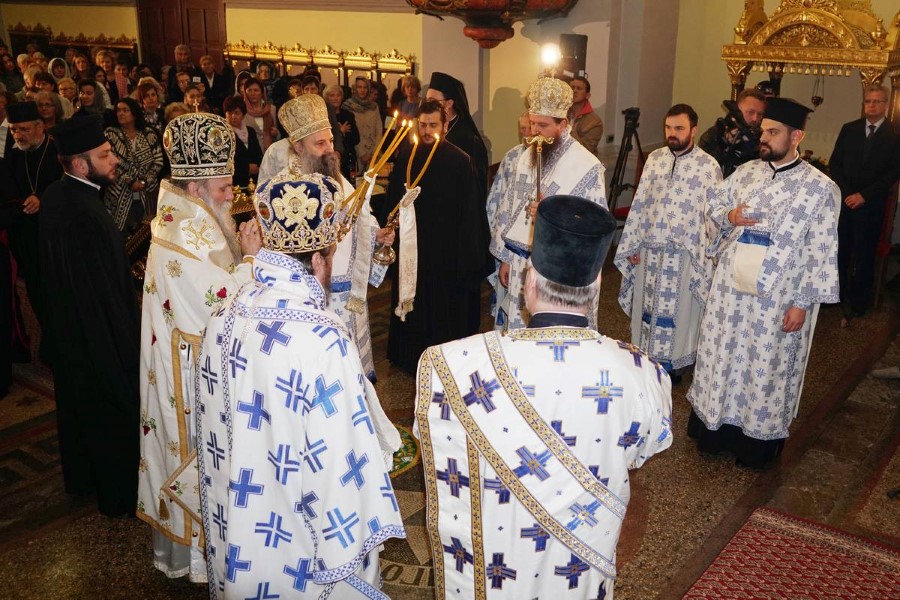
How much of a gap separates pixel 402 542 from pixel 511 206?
2.26m

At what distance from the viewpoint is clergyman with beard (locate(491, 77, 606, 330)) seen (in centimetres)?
478

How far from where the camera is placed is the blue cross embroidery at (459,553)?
2.44 metres

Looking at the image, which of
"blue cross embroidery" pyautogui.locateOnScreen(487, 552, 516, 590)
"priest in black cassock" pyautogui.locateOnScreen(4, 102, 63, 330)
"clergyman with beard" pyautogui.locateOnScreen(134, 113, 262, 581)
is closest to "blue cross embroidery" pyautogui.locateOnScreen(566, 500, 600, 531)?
"blue cross embroidery" pyautogui.locateOnScreen(487, 552, 516, 590)

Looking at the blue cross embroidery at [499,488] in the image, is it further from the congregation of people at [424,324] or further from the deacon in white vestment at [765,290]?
the deacon in white vestment at [765,290]

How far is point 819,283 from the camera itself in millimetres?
4418

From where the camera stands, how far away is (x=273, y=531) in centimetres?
254

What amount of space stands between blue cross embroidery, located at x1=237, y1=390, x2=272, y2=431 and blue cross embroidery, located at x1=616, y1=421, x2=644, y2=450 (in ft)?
3.40

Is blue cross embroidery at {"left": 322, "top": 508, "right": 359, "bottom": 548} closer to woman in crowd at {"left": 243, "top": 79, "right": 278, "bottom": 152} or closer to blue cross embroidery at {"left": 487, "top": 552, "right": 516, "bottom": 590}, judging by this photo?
Result: blue cross embroidery at {"left": 487, "top": 552, "right": 516, "bottom": 590}

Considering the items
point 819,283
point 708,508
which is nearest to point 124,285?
point 708,508

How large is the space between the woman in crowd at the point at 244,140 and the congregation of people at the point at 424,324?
83 centimetres

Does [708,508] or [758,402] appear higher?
[758,402]

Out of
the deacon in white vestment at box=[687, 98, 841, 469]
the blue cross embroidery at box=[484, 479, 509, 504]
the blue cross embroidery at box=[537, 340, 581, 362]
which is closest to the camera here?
the blue cross embroidery at box=[537, 340, 581, 362]

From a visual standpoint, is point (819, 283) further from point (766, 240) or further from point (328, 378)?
point (328, 378)

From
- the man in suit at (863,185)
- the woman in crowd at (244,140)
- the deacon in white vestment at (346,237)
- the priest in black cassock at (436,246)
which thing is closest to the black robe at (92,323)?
the deacon in white vestment at (346,237)
